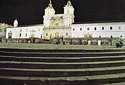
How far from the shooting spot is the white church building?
74.8 m

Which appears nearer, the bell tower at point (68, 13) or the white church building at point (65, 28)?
the white church building at point (65, 28)

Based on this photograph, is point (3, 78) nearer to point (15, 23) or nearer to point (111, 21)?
point (111, 21)

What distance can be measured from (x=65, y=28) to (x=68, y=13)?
6.80m

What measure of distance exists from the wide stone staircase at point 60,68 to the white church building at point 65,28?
63760 mm

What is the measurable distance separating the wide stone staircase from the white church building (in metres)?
63.8

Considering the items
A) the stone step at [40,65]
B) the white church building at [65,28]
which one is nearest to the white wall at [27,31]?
the white church building at [65,28]

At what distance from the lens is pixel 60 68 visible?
7574 millimetres

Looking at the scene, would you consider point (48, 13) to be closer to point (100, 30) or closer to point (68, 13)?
point (68, 13)

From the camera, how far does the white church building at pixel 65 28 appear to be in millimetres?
74812

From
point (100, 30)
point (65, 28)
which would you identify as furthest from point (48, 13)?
point (100, 30)

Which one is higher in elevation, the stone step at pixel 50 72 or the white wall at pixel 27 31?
the white wall at pixel 27 31

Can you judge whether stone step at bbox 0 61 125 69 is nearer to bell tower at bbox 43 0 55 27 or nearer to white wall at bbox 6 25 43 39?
white wall at bbox 6 25 43 39

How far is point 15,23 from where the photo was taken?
9188cm

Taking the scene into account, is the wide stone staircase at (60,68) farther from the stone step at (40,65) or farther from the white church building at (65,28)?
the white church building at (65,28)
